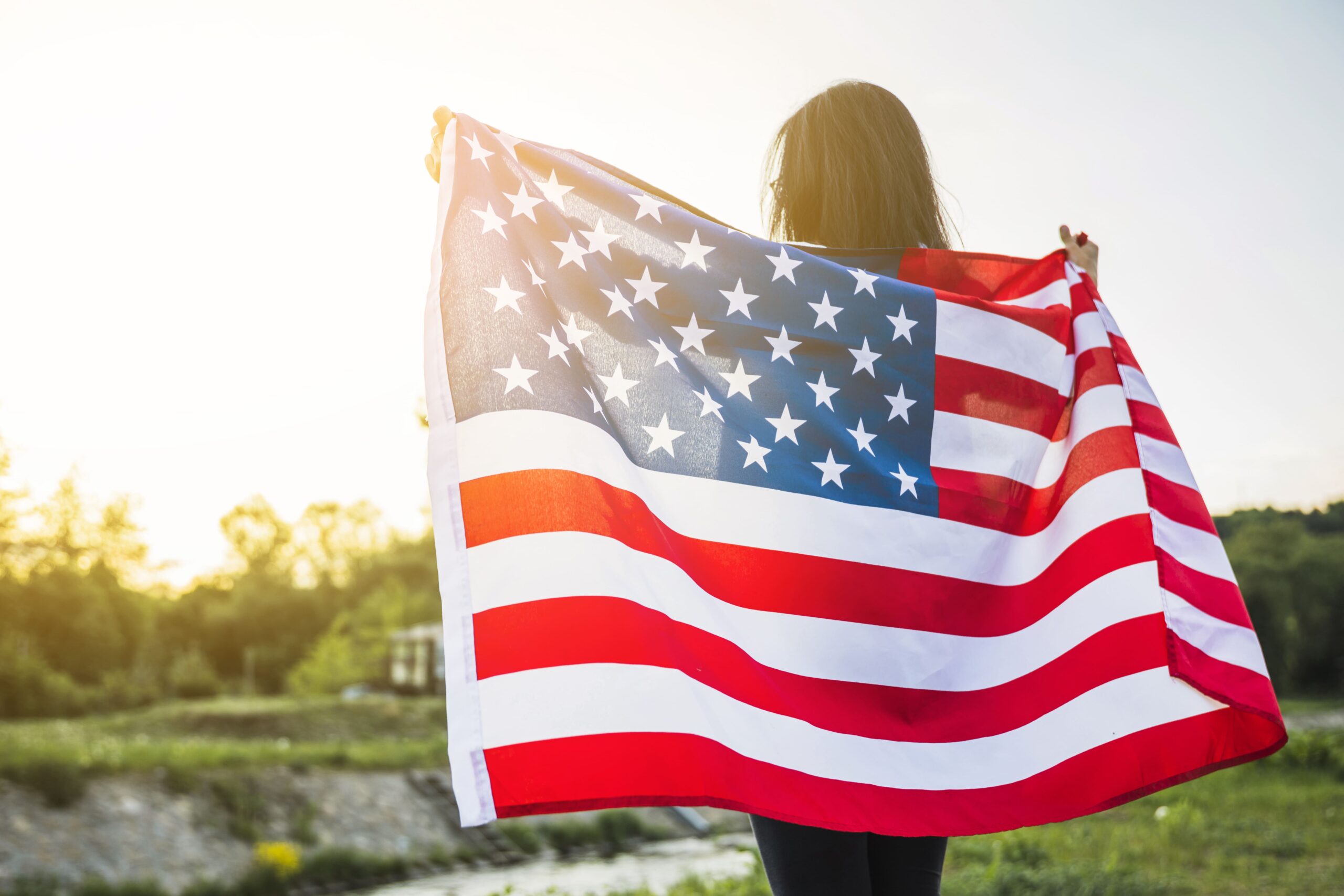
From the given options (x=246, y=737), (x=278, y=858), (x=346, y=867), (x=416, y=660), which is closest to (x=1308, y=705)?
(x=346, y=867)

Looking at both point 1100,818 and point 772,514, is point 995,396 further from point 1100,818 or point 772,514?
point 1100,818

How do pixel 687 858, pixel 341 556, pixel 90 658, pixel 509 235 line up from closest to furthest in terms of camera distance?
1. pixel 509 235
2. pixel 687 858
3. pixel 90 658
4. pixel 341 556

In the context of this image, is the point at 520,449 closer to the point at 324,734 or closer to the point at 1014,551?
the point at 1014,551

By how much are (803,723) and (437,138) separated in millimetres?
1551

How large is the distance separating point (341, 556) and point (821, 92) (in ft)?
190

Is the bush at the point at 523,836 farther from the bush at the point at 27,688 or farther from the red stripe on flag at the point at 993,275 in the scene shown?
the bush at the point at 27,688

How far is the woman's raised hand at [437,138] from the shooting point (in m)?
2.13

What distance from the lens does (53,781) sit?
8805 millimetres

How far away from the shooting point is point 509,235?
6.71 ft

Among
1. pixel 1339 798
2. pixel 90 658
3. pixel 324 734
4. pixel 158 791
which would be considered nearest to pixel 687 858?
pixel 158 791

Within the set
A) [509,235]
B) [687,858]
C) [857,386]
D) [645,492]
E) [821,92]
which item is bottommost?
[687,858]

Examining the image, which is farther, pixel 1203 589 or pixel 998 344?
pixel 998 344

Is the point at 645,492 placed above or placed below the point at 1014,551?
above

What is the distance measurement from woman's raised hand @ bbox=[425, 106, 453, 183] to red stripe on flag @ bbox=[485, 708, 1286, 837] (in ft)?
4.36
